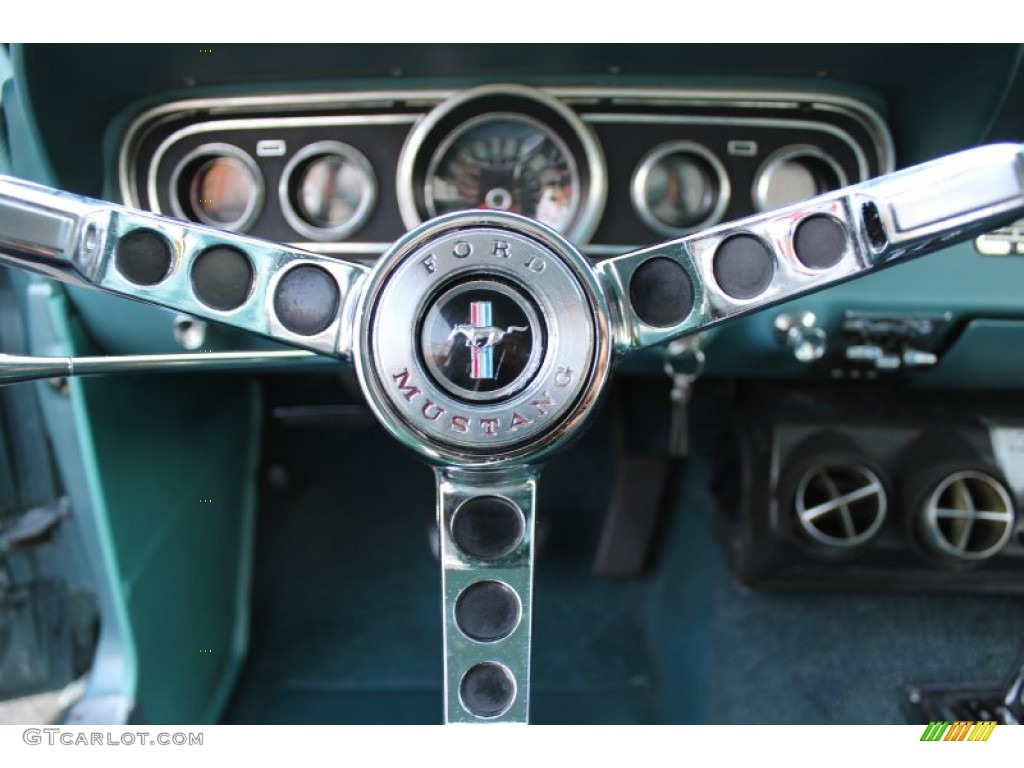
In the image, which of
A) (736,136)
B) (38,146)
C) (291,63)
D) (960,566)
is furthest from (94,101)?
(960,566)

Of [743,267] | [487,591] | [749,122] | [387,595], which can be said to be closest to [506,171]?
[749,122]

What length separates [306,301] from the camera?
0.86 meters

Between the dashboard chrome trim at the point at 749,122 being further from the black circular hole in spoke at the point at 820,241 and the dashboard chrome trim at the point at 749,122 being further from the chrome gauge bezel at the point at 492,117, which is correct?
the black circular hole in spoke at the point at 820,241

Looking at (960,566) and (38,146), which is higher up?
(38,146)

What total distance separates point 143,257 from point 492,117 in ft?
2.25

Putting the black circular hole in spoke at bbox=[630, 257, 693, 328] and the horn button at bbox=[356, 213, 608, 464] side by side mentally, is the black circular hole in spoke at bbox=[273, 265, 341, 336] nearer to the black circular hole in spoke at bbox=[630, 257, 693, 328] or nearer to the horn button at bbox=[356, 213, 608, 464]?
the horn button at bbox=[356, 213, 608, 464]

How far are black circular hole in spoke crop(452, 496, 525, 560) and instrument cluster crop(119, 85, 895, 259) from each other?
2.02 ft

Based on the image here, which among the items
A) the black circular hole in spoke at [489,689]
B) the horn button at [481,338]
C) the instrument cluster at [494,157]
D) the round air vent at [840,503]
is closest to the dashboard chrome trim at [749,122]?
the instrument cluster at [494,157]

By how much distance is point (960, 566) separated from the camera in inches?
59.9

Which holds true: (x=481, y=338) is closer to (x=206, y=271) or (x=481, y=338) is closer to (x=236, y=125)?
(x=206, y=271)

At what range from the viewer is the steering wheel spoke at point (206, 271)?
0.84m

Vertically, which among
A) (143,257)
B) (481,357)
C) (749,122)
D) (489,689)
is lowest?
(489,689)

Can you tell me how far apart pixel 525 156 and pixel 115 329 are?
0.71 m
